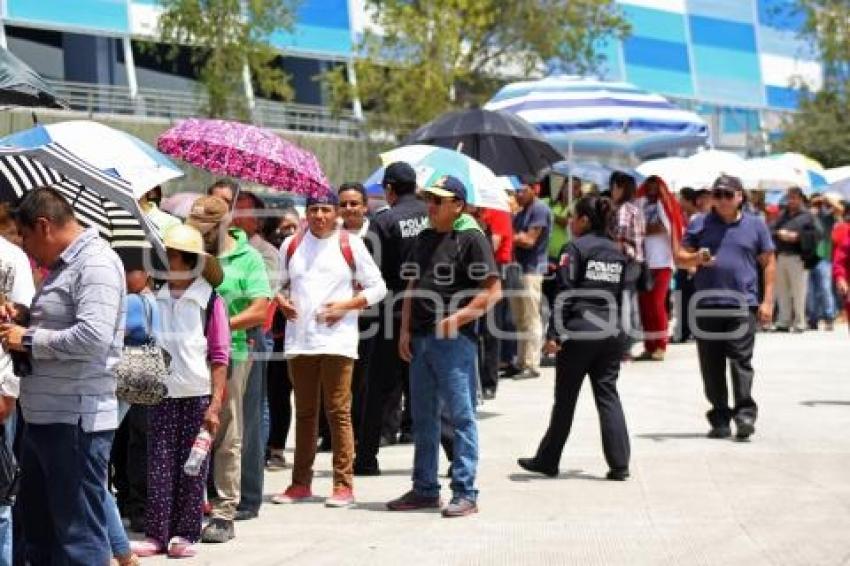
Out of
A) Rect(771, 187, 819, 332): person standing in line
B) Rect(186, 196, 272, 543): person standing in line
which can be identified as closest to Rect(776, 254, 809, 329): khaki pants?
Rect(771, 187, 819, 332): person standing in line

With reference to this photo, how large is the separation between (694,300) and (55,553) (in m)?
6.61

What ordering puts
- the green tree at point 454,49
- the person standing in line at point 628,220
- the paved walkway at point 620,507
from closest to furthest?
the paved walkway at point 620,507
the person standing in line at point 628,220
the green tree at point 454,49

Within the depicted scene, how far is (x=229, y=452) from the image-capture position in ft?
29.9

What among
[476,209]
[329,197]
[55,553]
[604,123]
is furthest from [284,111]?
[55,553]

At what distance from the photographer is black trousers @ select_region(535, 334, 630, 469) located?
36.1ft

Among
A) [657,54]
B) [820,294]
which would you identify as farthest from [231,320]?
[657,54]

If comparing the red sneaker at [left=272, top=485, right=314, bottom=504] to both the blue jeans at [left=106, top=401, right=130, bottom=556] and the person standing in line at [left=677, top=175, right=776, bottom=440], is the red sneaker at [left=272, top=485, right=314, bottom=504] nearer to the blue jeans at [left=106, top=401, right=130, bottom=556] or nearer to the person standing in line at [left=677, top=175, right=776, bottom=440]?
the blue jeans at [left=106, top=401, right=130, bottom=556]

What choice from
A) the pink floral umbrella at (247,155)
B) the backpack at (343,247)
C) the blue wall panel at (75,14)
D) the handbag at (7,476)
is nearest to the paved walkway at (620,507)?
the backpack at (343,247)

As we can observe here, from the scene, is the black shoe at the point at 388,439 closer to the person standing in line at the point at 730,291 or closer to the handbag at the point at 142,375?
the person standing in line at the point at 730,291

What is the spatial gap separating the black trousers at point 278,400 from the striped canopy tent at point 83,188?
3484mm

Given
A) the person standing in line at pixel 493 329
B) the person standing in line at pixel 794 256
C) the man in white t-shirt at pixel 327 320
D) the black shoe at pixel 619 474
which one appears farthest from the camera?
the person standing in line at pixel 794 256

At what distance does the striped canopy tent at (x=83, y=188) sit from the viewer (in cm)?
759

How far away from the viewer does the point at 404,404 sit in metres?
13.1

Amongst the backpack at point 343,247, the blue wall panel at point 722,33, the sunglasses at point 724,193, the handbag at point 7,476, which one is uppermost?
the blue wall panel at point 722,33
